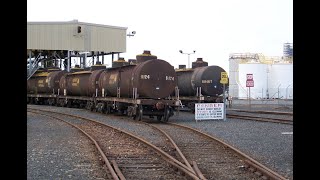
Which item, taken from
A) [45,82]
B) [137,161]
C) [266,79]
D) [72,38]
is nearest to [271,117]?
[137,161]

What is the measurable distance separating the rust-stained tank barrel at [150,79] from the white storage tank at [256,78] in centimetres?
4052

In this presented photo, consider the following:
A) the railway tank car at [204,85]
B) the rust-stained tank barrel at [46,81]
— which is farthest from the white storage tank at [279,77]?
the railway tank car at [204,85]

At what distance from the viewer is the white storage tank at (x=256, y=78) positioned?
196ft

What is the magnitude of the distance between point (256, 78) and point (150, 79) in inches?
1691

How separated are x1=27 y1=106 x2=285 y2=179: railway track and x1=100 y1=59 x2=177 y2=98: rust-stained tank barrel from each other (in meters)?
6.34

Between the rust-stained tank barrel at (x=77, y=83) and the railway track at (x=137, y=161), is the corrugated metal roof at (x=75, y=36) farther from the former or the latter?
the railway track at (x=137, y=161)

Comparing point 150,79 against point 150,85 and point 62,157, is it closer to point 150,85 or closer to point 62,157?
point 150,85

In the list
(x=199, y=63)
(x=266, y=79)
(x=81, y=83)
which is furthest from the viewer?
(x=266, y=79)

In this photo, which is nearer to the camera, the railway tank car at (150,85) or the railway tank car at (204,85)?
the railway tank car at (150,85)

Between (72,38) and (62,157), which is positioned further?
(72,38)

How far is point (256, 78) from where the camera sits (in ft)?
198

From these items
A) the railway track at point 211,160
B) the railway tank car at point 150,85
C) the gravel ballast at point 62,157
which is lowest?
the gravel ballast at point 62,157
